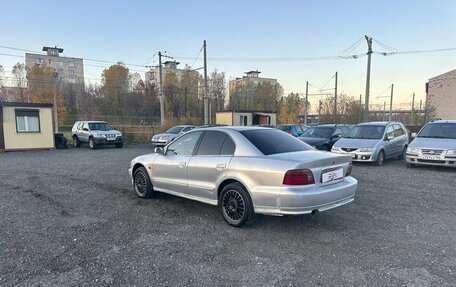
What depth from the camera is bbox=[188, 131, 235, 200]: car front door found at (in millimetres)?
4430

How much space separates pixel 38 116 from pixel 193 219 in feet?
54.4

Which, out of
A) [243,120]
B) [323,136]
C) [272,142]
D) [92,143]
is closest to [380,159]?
[323,136]

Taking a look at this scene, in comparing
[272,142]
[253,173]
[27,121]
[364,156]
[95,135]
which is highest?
[27,121]

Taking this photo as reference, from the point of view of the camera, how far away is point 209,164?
15.0ft

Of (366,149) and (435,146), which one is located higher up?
(435,146)

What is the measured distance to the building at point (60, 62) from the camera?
238 feet

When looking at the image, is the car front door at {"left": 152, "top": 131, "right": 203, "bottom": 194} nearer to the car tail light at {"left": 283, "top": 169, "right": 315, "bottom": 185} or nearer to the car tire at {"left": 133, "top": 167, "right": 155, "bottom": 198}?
the car tire at {"left": 133, "top": 167, "right": 155, "bottom": 198}

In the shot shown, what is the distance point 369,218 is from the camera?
4.75 metres

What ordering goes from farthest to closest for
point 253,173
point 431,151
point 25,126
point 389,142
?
1. point 25,126
2. point 389,142
3. point 431,151
4. point 253,173

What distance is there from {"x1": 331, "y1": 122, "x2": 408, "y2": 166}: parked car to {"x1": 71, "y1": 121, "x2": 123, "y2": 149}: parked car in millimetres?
13433

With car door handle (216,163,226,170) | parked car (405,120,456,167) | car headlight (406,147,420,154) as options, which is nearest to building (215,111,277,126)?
parked car (405,120,456,167)

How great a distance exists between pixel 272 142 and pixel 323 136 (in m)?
9.73

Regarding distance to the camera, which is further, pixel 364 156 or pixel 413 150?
pixel 364 156

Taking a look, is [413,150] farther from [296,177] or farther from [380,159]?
[296,177]
